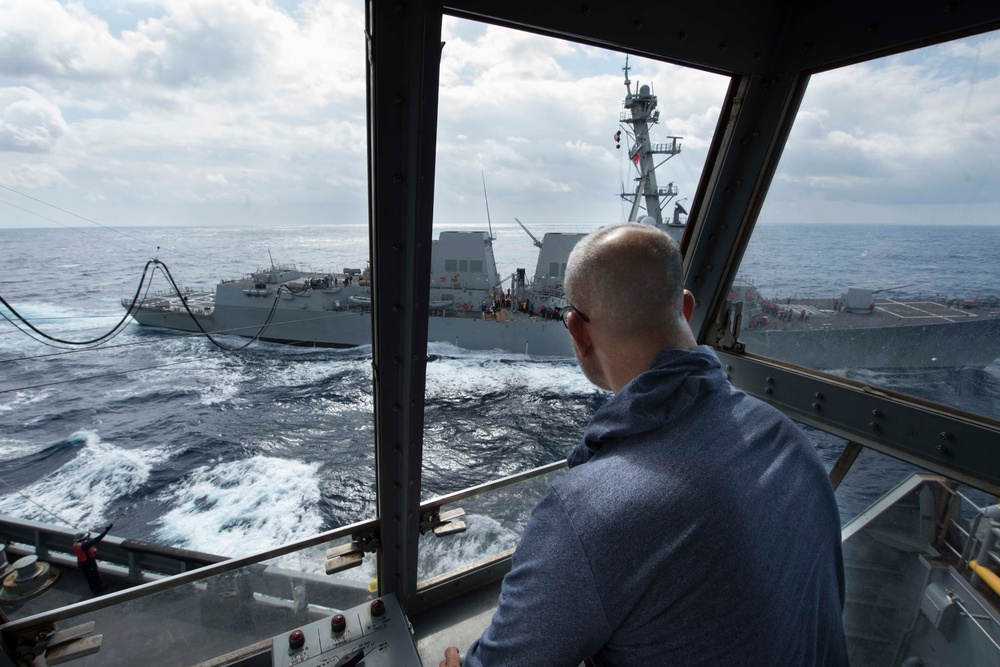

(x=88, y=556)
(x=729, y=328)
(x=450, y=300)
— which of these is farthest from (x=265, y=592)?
(x=450, y=300)

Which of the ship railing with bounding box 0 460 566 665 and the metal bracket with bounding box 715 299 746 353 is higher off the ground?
the metal bracket with bounding box 715 299 746 353

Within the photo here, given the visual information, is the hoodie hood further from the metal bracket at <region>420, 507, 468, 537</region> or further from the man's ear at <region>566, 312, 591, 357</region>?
the metal bracket at <region>420, 507, 468, 537</region>

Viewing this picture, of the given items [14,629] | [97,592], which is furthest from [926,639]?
[97,592]

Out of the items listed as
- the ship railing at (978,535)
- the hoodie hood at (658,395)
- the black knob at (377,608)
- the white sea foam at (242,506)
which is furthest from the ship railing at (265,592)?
the white sea foam at (242,506)

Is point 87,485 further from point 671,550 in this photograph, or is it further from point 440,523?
point 671,550

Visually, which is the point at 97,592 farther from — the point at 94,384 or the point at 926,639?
the point at 94,384

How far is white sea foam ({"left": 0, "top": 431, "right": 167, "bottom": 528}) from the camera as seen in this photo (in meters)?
6.26

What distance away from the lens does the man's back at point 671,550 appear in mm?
522

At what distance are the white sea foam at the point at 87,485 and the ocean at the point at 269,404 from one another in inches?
1.3

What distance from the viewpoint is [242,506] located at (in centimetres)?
660

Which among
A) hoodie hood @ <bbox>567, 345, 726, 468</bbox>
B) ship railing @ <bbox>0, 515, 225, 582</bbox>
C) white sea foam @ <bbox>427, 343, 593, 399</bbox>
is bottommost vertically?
white sea foam @ <bbox>427, 343, 593, 399</bbox>

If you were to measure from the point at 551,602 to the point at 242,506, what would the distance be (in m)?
7.48

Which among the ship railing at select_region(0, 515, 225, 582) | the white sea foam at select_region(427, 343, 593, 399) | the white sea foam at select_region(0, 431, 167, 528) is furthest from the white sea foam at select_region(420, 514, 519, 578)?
the white sea foam at select_region(427, 343, 593, 399)

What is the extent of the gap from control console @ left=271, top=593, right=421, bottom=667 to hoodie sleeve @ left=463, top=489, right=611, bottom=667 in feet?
3.38
